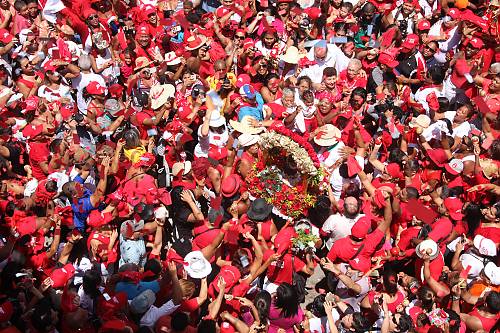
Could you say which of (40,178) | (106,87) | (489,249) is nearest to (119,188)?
(40,178)

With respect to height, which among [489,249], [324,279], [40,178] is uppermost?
[489,249]

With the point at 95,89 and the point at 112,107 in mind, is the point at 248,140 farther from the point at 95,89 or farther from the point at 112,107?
the point at 95,89

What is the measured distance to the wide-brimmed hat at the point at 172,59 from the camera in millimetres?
10102

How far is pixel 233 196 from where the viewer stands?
7949mm

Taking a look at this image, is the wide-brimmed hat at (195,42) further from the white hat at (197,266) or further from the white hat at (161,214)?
the white hat at (197,266)

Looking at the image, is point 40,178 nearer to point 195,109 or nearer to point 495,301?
point 195,109

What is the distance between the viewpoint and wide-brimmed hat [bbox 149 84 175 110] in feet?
30.1

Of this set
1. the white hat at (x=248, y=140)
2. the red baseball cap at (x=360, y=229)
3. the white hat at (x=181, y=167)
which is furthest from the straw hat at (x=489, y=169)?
the white hat at (x=181, y=167)

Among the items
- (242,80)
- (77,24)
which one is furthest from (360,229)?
(77,24)

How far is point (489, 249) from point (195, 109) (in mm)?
4146

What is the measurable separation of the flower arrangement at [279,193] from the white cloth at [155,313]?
1.85 metres

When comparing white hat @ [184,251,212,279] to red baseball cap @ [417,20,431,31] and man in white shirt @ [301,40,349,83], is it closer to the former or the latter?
man in white shirt @ [301,40,349,83]

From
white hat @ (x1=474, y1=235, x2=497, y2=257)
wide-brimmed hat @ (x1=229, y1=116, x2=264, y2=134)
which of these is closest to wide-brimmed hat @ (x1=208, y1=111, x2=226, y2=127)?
wide-brimmed hat @ (x1=229, y1=116, x2=264, y2=134)

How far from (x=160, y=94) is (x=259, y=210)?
109 inches
